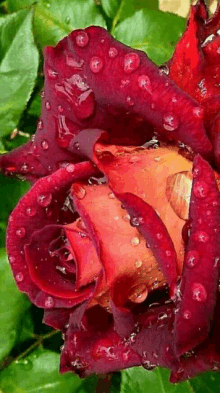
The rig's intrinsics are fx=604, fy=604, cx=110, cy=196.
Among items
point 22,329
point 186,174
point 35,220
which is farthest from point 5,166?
point 22,329

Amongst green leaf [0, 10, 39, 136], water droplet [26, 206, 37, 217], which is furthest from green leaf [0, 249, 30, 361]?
water droplet [26, 206, 37, 217]

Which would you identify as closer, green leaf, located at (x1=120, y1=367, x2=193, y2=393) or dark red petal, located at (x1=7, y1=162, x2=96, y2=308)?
dark red petal, located at (x1=7, y1=162, x2=96, y2=308)

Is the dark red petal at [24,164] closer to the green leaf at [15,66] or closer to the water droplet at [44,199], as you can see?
the water droplet at [44,199]

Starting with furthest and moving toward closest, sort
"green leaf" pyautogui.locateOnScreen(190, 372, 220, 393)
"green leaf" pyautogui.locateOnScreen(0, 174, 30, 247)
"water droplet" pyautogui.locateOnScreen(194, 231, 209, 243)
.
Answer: "green leaf" pyautogui.locateOnScreen(0, 174, 30, 247), "green leaf" pyautogui.locateOnScreen(190, 372, 220, 393), "water droplet" pyautogui.locateOnScreen(194, 231, 209, 243)

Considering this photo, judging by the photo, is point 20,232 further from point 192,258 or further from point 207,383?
point 207,383

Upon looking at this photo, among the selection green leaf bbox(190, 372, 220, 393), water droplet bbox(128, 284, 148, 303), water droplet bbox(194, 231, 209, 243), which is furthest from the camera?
green leaf bbox(190, 372, 220, 393)

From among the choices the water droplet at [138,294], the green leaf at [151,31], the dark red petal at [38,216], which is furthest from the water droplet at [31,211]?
the green leaf at [151,31]

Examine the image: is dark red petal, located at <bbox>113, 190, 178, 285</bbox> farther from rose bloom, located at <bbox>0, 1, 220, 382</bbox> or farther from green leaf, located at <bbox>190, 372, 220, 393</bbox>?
green leaf, located at <bbox>190, 372, 220, 393</bbox>

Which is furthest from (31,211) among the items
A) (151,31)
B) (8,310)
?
(151,31)
